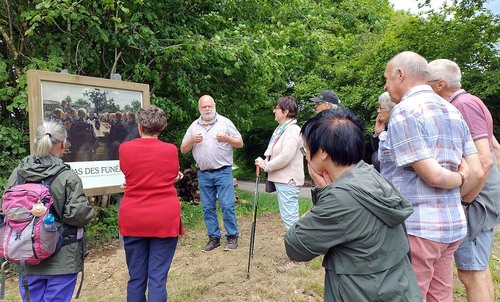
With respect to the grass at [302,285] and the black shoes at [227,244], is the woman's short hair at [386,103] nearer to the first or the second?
the grass at [302,285]

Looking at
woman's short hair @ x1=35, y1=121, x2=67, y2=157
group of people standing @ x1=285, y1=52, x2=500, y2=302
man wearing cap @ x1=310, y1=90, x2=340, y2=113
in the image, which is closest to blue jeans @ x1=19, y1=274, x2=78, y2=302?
woman's short hair @ x1=35, y1=121, x2=67, y2=157

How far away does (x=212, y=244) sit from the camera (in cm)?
516

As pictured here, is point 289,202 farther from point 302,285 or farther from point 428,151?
point 428,151

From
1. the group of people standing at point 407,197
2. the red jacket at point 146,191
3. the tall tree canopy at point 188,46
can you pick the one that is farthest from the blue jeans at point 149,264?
the tall tree canopy at point 188,46

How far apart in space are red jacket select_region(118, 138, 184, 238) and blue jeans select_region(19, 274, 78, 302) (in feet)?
1.81

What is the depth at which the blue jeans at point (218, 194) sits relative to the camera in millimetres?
4941

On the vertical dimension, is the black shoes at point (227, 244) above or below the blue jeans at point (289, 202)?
below

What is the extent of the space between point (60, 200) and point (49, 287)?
63 centimetres

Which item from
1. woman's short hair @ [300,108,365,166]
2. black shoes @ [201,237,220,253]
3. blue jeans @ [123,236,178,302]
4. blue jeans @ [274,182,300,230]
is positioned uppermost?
woman's short hair @ [300,108,365,166]

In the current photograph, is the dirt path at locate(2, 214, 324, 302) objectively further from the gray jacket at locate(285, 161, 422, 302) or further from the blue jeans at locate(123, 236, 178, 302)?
the gray jacket at locate(285, 161, 422, 302)

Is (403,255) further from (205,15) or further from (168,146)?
(205,15)

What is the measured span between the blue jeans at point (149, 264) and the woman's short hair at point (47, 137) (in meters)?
0.94

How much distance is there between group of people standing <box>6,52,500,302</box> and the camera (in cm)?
158

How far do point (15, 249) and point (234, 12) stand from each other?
21.2 ft
